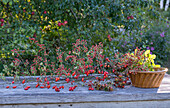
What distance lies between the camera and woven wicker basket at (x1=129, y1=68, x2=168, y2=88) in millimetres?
2027

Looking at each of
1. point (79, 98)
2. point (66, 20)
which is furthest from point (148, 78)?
point (66, 20)

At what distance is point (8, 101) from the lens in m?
1.83

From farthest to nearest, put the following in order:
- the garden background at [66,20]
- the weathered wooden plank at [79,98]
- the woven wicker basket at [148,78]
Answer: the garden background at [66,20] → the woven wicker basket at [148,78] → the weathered wooden plank at [79,98]

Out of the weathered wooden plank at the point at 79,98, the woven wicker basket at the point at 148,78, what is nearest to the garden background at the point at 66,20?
the woven wicker basket at the point at 148,78

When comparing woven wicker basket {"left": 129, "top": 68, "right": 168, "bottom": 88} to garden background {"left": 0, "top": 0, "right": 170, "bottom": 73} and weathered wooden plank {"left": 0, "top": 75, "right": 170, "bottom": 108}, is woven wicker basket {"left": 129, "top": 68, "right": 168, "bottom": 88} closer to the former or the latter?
weathered wooden plank {"left": 0, "top": 75, "right": 170, "bottom": 108}

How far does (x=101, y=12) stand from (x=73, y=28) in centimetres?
82

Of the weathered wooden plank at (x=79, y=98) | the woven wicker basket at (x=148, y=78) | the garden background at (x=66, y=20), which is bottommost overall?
the weathered wooden plank at (x=79, y=98)

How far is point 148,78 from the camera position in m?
2.07

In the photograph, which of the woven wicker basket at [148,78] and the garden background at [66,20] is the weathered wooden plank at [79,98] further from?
the garden background at [66,20]

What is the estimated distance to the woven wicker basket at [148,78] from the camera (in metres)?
2.03

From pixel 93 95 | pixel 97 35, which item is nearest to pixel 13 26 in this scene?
pixel 97 35

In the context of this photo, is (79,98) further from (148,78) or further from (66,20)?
(66,20)

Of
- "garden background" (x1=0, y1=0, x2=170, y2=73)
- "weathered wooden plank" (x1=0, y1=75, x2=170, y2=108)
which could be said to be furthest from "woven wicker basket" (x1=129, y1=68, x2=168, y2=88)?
"garden background" (x1=0, y1=0, x2=170, y2=73)

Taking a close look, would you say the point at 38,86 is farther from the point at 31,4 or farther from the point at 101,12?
the point at 31,4
